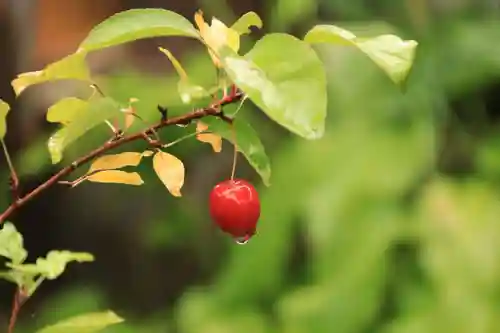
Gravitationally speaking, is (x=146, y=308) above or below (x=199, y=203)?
below

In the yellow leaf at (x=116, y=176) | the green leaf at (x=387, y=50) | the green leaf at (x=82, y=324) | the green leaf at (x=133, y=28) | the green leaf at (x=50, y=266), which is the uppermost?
the green leaf at (x=133, y=28)

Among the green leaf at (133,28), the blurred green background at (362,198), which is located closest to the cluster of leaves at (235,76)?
Result: the green leaf at (133,28)

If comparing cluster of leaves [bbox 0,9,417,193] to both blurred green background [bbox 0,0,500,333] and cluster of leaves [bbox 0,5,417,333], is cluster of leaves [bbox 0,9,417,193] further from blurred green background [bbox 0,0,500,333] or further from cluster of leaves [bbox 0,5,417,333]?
blurred green background [bbox 0,0,500,333]

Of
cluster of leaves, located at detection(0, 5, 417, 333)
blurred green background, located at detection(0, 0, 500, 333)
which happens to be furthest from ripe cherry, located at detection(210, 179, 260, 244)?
blurred green background, located at detection(0, 0, 500, 333)

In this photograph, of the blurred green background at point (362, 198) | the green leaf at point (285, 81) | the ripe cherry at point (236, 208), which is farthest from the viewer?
the blurred green background at point (362, 198)

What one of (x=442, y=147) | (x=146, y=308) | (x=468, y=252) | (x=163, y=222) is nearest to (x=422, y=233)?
(x=468, y=252)

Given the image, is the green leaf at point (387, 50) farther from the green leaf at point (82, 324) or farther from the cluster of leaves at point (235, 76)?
the green leaf at point (82, 324)

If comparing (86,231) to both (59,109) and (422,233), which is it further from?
(59,109)
